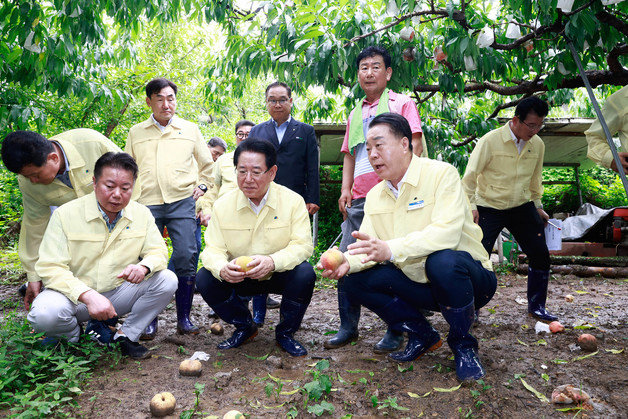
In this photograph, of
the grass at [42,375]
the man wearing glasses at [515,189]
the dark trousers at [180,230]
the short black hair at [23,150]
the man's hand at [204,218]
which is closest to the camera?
the grass at [42,375]

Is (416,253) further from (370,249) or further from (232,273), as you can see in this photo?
(232,273)

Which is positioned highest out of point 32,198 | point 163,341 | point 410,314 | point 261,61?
point 261,61

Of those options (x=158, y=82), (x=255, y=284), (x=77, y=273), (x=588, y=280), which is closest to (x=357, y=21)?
(x=158, y=82)

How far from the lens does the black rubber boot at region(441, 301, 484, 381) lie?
2416 millimetres

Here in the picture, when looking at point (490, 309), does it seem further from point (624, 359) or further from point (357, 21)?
point (357, 21)

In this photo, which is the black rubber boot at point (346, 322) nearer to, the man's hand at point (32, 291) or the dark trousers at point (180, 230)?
the dark trousers at point (180, 230)

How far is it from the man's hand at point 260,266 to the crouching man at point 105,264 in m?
0.59

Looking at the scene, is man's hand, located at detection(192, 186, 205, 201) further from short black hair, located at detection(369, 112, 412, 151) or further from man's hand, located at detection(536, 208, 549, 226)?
man's hand, located at detection(536, 208, 549, 226)

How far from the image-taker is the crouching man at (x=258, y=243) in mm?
2916

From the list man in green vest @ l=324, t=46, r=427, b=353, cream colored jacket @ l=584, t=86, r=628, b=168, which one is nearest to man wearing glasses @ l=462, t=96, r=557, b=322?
cream colored jacket @ l=584, t=86, r=628, b=168

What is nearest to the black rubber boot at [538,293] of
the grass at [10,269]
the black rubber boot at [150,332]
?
the black rubber boot at [150,332]

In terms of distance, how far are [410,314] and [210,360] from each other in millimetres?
1257

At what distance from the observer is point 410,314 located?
2703 mm

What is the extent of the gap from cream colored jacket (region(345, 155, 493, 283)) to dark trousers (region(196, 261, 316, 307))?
0.39 metres
